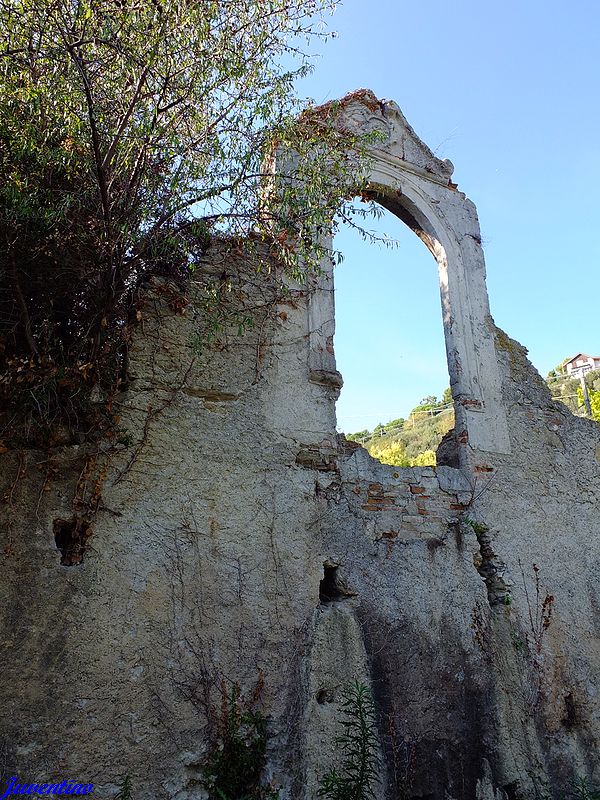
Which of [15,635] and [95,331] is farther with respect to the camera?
[95,331]

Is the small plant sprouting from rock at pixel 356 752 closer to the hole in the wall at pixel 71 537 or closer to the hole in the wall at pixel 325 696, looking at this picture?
the hole in the wall at pixel 325 696

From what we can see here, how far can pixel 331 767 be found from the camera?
4.03 metres

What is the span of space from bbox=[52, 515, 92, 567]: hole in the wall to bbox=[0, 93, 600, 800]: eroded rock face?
13mm

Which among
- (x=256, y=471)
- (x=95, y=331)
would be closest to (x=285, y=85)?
(x=95, y=331)

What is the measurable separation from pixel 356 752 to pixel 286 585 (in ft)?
3.60

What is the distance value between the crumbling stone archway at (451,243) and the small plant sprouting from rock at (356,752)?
2.24 metres

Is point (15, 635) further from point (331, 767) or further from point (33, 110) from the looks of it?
point (33, 110)

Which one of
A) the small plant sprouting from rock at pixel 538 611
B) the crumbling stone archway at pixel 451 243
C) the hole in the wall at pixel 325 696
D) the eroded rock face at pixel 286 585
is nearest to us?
the eroded rock face at pixel 286 585

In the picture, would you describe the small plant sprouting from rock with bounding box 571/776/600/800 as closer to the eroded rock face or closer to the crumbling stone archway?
the eroded rock face

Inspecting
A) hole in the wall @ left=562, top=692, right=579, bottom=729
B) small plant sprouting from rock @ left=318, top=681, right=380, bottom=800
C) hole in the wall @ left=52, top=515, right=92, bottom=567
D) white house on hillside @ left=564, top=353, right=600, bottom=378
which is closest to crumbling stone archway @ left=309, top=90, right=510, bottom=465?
hole in the wall @ left=562, top=692, right=579, bottom=729

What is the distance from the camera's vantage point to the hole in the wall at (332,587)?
15.3 ft

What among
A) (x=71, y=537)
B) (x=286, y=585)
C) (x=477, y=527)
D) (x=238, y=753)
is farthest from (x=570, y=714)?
(x=71, y=537)

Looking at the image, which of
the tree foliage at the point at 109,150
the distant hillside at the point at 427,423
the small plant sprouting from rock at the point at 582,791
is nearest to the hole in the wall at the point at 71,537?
the tree foliage at the point at 109,150

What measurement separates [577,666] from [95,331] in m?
4.51
